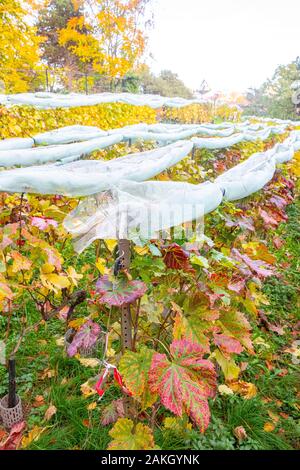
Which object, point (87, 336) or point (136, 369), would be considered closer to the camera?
point (136, 369)

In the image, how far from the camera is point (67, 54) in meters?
18.1

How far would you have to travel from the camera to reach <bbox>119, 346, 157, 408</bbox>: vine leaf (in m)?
1.14

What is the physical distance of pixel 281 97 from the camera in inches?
1046

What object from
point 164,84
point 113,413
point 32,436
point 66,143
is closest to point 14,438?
point 32,436

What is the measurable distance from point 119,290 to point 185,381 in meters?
0.34

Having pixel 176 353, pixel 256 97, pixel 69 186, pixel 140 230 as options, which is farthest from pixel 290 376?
pixel 256 97

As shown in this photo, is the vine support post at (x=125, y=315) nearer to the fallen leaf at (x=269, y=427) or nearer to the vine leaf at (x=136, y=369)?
the vine leaf at (x=136, y=369)

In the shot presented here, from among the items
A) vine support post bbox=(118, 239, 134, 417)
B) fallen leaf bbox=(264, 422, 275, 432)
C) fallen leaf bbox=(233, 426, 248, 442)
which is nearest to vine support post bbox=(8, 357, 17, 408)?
vine support post bbox=(118, 239, 134, 417)

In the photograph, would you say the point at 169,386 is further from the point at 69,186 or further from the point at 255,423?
the point at 255,423

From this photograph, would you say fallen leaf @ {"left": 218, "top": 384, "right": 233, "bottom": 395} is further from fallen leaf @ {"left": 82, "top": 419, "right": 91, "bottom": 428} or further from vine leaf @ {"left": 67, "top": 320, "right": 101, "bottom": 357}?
vine leaf @ {"left": 67, "top": 320, "right": 101, "bottom": 357}

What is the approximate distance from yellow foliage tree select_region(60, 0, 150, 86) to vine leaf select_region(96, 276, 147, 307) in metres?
11.5

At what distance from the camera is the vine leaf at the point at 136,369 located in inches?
45.0

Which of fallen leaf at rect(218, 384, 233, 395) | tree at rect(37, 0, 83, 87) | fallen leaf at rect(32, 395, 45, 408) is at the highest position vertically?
tree at rect(37, 0, 83, 87)

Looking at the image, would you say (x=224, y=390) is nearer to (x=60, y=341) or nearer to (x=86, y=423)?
(x=86, y=423)
